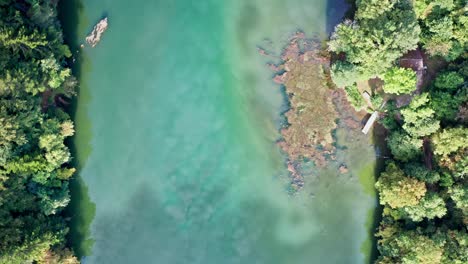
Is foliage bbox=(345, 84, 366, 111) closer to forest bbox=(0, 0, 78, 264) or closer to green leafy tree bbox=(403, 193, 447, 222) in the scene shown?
green leafy tree bbox=(403, 193, 447, 222)

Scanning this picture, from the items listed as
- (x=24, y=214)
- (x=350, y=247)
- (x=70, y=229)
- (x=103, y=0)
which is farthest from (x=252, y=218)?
(x=103, y=0)

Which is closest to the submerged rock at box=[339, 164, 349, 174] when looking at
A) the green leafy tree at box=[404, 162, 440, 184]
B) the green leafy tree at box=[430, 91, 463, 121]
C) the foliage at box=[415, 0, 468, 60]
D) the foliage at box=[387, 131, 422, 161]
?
the foliage at box=[387, 131, 422, 161]

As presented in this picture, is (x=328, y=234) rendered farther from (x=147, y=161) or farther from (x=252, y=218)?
(x=147, y=161)

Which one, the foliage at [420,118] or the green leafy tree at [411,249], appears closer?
the green leafy tree at [411,249]

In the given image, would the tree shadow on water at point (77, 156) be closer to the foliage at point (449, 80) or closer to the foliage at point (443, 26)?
the foliage at point (443, 26)

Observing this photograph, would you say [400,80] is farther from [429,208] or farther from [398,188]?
[429,208]

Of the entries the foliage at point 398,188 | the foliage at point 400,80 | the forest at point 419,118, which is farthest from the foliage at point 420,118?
the foliage at point 398,188
